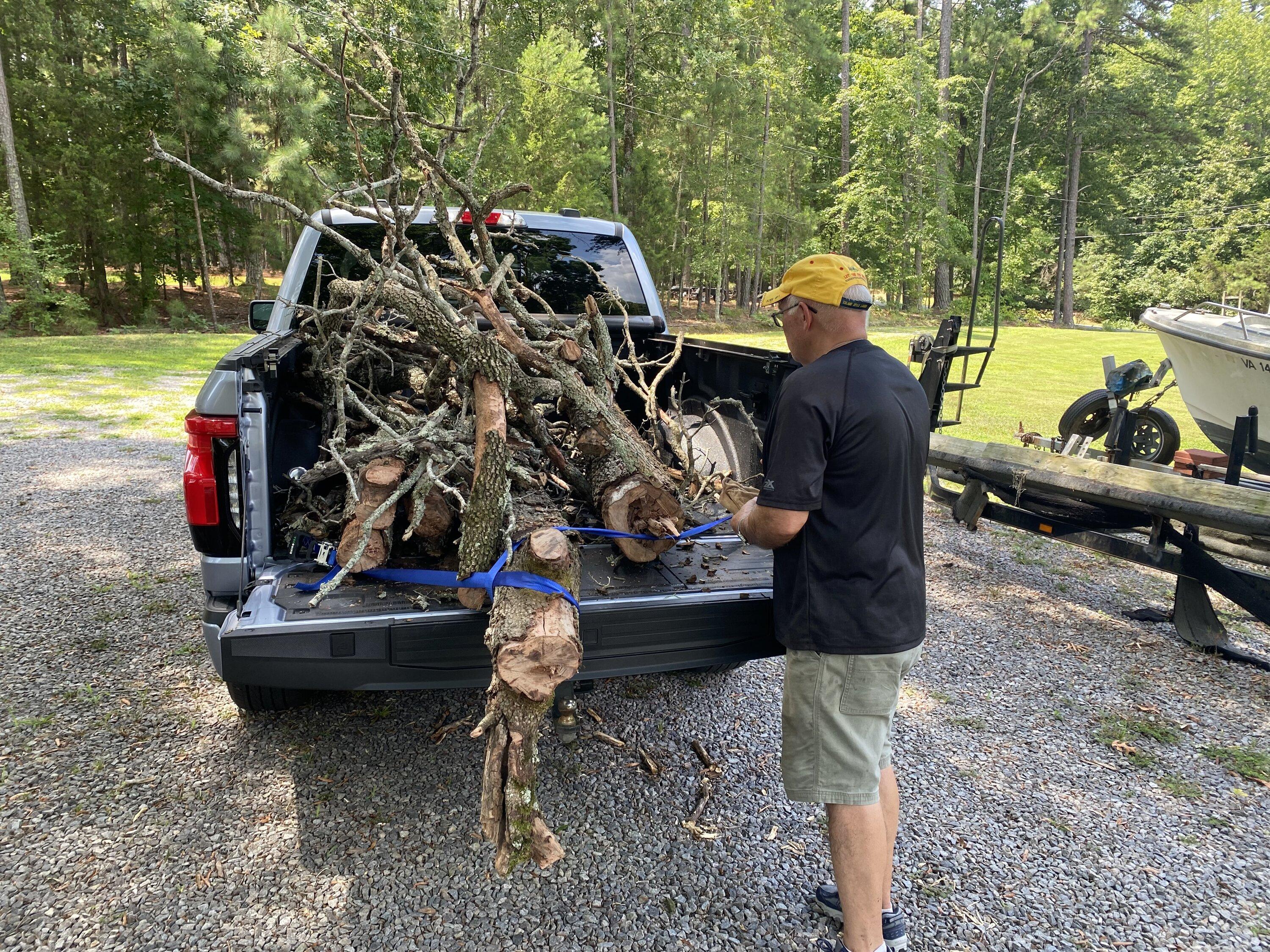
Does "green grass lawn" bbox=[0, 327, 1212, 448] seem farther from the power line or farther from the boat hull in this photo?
the power line

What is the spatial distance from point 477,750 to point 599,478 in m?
1.16

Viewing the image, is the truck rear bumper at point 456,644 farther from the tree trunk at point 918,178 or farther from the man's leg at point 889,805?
the tree trunk at point 918,178

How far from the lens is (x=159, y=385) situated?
11805 millimetres

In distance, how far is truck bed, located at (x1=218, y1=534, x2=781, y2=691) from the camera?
2.09 meters

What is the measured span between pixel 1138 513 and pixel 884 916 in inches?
115

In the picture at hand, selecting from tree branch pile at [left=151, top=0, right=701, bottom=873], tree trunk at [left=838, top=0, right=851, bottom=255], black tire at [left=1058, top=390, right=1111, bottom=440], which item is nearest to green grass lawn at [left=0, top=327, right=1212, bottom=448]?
black tire at [left=1058, top=390, right=1111, bottom=440]

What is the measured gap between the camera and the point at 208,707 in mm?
3162

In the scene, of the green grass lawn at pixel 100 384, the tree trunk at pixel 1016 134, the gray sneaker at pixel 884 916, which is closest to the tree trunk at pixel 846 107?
the tree trunk at pixel 1016 134

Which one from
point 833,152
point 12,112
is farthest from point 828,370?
point 833,152

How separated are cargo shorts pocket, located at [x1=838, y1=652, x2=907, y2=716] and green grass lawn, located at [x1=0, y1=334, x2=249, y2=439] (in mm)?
8549

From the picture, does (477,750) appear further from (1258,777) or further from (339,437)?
(1258,777)

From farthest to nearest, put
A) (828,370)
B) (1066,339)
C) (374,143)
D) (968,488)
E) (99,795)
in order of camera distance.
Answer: (1066,339), (374,143), (968,488), (99,795), (828,370)

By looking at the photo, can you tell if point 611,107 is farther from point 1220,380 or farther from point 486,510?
point 486,510

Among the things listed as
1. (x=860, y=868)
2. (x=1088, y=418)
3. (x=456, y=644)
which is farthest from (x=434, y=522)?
(x=1088, y=418)
